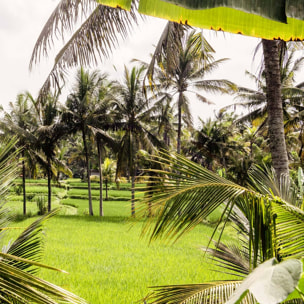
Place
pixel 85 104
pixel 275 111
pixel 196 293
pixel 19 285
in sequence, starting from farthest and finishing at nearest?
1. pixel 85 104
2. pixel 275 111
3. pixel 196 293
4. pixel 19 285

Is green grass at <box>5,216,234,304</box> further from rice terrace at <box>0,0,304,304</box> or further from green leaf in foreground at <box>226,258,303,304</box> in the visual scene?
green leaf in foreground at <box>226,258,303,304</box>

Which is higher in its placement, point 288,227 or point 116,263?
point 288,227

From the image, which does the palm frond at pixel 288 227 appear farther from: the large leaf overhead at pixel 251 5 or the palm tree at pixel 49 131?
the palm tree at pixel 49 131

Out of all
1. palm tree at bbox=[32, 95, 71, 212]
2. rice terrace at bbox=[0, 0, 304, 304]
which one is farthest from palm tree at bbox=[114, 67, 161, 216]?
palm tree at bbox=[32, 95, 71, 212]

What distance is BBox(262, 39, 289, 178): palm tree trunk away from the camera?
12.9 ft

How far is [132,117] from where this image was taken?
1509 cm

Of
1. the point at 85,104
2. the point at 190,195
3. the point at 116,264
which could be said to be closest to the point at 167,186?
the point at 190,195

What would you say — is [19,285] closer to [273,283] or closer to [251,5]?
[273,283]

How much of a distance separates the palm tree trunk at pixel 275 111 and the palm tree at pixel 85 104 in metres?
11.2

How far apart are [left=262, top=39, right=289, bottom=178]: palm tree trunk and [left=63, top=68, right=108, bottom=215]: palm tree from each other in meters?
11.2

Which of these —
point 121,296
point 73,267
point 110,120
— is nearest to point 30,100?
point 110,120

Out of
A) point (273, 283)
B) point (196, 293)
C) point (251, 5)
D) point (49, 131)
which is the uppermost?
point (49, 131)

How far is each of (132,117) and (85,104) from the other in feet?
7.85

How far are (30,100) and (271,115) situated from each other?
46.9 feet
